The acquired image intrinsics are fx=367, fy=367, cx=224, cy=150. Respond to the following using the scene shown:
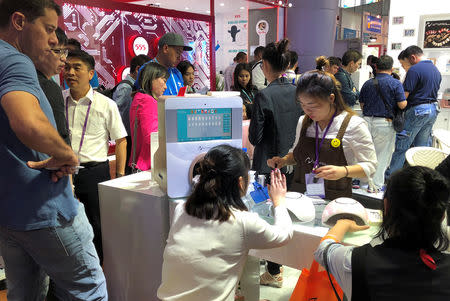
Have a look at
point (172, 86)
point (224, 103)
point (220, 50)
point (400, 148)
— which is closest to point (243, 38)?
point (220, 50)

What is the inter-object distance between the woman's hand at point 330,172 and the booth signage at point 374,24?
12942 millimetres

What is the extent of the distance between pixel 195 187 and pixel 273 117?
133cm

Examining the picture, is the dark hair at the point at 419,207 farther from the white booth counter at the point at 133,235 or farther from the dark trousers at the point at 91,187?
the dark trousers at the point at 91,187

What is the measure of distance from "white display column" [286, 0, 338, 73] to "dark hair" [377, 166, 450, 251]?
843cm

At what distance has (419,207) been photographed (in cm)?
101

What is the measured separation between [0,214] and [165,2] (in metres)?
9.81

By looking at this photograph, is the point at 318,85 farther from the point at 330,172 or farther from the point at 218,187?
the point at 218,187

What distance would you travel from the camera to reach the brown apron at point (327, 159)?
6.41 feet

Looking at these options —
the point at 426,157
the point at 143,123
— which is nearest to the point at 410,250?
the point at 143,123

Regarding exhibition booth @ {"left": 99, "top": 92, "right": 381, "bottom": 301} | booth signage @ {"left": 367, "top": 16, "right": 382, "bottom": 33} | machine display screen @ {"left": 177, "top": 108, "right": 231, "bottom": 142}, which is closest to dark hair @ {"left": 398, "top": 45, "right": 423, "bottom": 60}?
exhibition booth @ {"left": 99, "top": 92, "right": 381, "bottom": 301}

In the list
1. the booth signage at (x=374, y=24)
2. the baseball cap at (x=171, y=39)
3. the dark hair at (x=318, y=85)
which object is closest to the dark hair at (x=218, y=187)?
the dark hair at (x=318, y=85)

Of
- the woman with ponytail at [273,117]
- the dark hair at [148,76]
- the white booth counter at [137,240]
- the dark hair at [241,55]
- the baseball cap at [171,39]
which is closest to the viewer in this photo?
the white booth counter at [137,240]

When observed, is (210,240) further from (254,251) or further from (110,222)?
(110,222)

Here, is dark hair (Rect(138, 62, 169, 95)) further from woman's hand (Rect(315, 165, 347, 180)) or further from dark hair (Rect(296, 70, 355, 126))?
woman's hand (Rect(315, 165, 347, 180))
